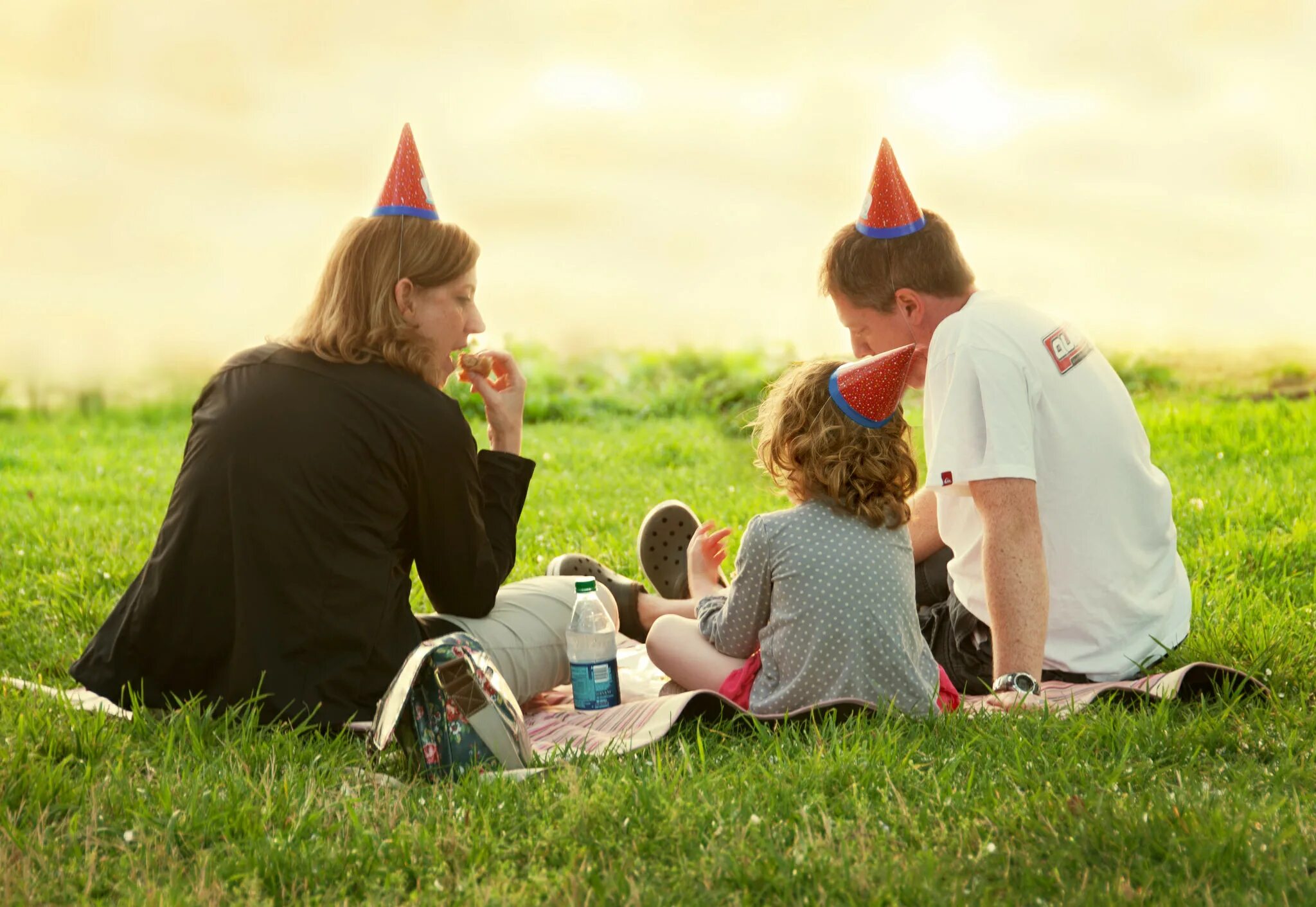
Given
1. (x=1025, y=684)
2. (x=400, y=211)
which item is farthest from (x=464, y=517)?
(x=1025, y=684)

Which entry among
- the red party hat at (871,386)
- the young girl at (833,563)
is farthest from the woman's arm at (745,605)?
the red party hat at (871,386)

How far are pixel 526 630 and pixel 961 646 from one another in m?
1.40

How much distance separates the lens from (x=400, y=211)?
369 centimetres

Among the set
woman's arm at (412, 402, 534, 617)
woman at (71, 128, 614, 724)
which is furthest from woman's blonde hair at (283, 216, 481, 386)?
woman's arm at (412, 402, 534, 617)

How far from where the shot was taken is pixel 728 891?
241 centimetres

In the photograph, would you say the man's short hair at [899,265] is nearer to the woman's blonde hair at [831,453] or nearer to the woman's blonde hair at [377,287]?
the woman's blonde hair at [831,453]

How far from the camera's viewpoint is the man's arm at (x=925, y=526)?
4508mm

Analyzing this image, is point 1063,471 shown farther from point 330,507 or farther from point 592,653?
point 330,507

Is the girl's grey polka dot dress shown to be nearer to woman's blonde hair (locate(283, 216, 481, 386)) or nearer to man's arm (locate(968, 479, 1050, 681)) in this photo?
man's arm (locate(968, 479, 1050, 681))

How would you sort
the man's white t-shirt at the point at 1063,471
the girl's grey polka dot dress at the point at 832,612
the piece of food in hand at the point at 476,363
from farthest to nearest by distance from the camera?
the piece of food in hand at the point at 476,363, the man's white t-shirt at the point at 1063,471, the girl's grey polka dot dress at the point at 832,612

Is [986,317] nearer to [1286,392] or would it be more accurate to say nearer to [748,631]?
Result: [748,631]

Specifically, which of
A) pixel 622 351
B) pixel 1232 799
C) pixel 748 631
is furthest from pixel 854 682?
pixel 622 351

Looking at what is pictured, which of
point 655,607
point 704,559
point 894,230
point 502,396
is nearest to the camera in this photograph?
point 894,230

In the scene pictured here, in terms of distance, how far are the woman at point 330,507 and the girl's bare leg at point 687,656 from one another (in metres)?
0.57
